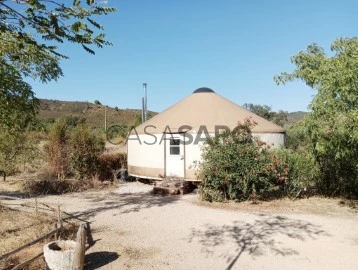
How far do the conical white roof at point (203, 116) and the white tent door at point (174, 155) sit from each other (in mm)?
393

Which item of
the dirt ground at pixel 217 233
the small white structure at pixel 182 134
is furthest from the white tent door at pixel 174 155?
the dirt ground at pixel 217 233

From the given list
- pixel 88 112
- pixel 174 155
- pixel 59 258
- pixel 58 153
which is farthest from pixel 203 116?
pixel 88 112

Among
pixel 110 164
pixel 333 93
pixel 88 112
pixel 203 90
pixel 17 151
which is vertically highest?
pixel 88 112

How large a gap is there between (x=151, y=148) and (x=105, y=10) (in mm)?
12552

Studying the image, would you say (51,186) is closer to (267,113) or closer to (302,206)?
(302,206)

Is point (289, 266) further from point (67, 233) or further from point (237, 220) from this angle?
point (67, 233)

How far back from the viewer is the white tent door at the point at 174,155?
15.1 meters

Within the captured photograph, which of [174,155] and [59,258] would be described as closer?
[59,258]

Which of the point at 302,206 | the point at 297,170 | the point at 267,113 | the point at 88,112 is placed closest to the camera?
the point at 302,206

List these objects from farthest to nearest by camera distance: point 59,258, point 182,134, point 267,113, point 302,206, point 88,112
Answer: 1. point 88,112
2. point 267,113
3. point 182,134
4. point 302,206
5. point 59,258

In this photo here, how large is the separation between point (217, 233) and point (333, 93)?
4103 millimetres

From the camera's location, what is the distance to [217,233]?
8.35m

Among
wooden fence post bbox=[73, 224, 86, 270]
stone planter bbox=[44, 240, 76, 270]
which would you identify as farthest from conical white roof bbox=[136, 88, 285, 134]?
stone planter bbox=[44, 240, 76, 270]

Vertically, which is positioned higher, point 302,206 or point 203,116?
point 203,116
